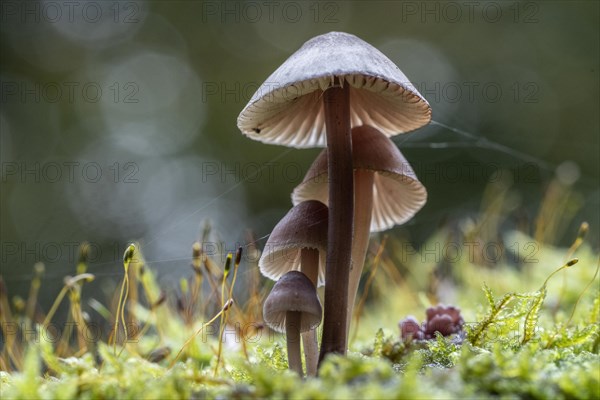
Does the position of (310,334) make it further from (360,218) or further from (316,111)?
(316,111)

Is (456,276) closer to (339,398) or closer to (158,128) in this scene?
(339,398)

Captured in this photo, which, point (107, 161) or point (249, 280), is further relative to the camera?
point (107, 161)

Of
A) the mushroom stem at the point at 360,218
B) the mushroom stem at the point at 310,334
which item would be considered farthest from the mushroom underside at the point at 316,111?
the mushroom stem at the point at 310,334

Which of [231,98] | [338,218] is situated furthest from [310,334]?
[231,98]

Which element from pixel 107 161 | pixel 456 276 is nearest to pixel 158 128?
pixel 107 161

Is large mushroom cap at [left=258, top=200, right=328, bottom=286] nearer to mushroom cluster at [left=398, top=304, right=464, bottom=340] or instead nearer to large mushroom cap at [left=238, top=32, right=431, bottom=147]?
large mushroom cap at [left=238, top=32, right=431, bottom=147]
